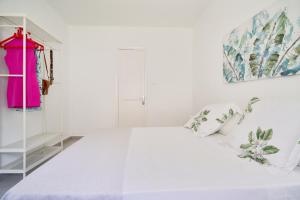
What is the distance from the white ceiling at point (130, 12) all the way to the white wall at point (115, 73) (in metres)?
0.25

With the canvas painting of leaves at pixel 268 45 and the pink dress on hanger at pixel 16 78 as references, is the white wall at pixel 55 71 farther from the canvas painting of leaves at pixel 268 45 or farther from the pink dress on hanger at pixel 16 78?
the canvas painting of leaves at pixel 268 45

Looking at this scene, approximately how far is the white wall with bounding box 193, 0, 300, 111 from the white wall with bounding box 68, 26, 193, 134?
36 cm

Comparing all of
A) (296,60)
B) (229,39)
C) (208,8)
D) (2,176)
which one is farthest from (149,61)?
(2,176)

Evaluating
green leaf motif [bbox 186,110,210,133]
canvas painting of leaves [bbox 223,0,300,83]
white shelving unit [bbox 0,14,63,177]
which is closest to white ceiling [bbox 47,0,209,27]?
white shelving unit [bbox 0,14,63,177]

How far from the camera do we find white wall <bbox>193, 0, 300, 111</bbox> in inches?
57.4

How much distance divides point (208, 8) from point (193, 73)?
1323 millimetres

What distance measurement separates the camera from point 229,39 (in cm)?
212

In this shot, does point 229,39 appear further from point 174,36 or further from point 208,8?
point 174,36

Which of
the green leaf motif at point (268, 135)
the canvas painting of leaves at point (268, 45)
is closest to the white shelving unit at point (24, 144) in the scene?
the green leaf motif at point (268, 135)

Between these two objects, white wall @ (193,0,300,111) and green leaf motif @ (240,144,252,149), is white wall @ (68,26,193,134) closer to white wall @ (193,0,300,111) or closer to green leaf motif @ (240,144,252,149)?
white wall @ (193,0,300,111)

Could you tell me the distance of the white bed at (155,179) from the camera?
2.33 ft

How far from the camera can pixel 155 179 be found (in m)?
0.79

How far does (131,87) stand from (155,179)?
3.09m

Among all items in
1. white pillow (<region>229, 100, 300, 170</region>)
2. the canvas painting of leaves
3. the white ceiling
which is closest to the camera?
white pillow (<region>229, 100, 300, 170</region>)
